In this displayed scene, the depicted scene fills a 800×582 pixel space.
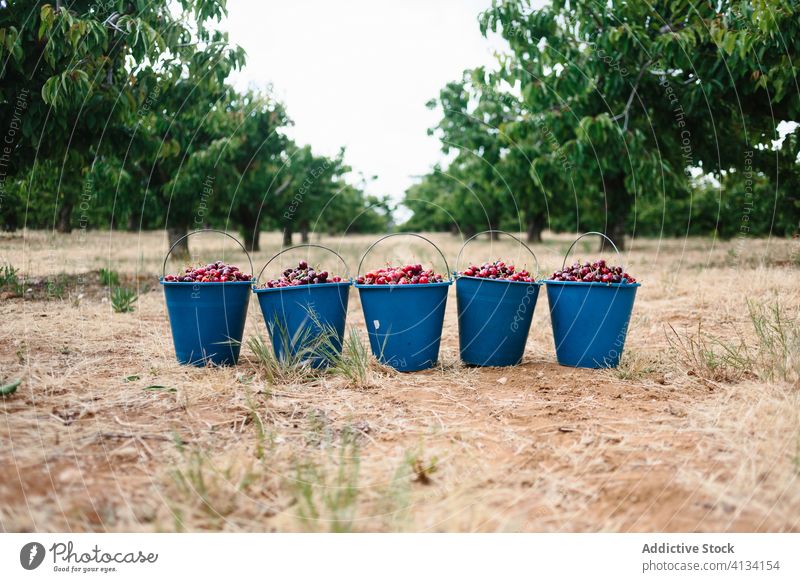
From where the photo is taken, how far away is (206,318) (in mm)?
4090

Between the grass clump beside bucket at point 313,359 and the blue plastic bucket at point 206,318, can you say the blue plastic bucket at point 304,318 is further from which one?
the blue plastic bucket at point 206,318

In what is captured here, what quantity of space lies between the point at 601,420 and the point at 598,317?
1.21 metres

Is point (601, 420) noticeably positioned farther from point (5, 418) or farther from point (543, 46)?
point (543, 46)

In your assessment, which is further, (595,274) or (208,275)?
(208,275)

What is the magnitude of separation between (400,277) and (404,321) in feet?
1.03

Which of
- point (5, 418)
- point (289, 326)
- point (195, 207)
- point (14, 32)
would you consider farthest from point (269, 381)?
point (195, 207)

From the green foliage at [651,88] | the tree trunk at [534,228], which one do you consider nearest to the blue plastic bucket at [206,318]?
the green foliage at [651,88]

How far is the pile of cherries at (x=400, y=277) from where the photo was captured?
13.0 feet

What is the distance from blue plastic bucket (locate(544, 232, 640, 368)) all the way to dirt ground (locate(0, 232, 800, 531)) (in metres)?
0.19

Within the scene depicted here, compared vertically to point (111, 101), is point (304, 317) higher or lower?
lower

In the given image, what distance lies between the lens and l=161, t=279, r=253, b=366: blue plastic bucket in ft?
13.3

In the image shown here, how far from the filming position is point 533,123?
31.6 feet

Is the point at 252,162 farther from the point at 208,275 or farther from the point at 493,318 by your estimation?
the point at 493,318

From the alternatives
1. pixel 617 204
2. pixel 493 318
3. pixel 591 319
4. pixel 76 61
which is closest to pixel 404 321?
pixel 493 318
